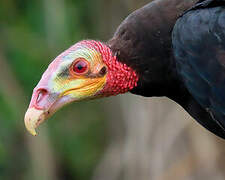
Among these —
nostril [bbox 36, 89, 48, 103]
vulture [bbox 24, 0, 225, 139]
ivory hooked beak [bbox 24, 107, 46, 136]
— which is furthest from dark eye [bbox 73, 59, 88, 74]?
ivory hooked beak [bbox 24, 107, 46, 136]

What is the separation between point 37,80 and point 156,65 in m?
6.78

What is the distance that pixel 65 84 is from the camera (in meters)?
4.51

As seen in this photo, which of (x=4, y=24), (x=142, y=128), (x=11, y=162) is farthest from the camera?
(x=11, y=162)

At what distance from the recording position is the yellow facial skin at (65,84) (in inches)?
173

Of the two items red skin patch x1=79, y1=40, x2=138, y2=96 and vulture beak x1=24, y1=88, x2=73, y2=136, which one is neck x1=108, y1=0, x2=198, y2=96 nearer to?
red skin patch x1=79, y1=40, x2=138, y2=96

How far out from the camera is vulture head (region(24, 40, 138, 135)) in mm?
4398

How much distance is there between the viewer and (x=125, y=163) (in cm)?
974

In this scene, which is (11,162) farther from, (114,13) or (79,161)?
(114,13)

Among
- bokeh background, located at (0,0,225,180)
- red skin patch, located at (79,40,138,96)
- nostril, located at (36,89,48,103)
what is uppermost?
nostril, located at (36,89,48,103)

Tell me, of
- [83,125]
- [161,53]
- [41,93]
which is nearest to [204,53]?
[161,53]

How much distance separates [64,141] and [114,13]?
11.4ft

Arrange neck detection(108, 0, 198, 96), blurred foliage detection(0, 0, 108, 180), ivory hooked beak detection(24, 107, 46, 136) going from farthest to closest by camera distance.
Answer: blurred foliage detection(0, 0, 108, 180) → neck detection(108, 0, 198, 96) → ivory hooked beak detection(24, 107, 46, 136)

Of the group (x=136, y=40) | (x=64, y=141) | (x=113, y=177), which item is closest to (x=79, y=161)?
(x=64, y=141)

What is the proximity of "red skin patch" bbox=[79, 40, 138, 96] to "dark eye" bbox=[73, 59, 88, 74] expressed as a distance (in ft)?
0.46
